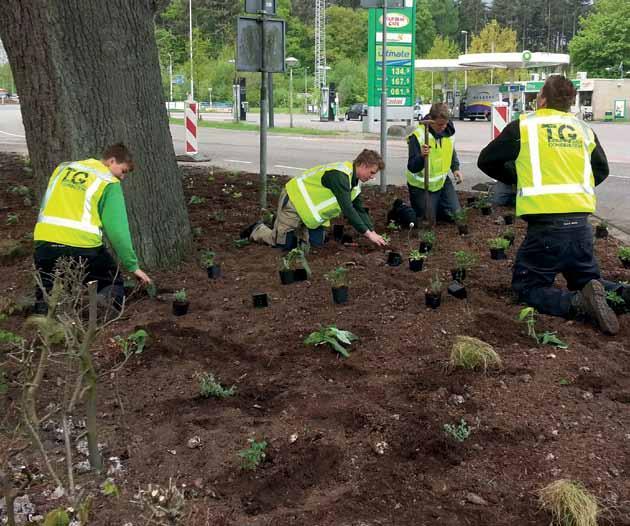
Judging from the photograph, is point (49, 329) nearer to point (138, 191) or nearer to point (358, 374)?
point (358, 374)

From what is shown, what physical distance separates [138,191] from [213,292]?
1196mm

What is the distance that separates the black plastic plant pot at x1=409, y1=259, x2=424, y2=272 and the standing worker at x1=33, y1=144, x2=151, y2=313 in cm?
220

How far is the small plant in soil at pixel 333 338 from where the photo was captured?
174 inches

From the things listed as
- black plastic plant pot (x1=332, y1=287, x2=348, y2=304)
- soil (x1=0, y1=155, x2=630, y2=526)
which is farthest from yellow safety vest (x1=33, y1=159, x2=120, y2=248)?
black plastic plant pot (x1=332, y1=287, x2=348, y2=304)

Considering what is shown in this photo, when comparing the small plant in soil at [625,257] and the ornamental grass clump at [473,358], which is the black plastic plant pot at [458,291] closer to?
the ornamental grass clump at [473,358]

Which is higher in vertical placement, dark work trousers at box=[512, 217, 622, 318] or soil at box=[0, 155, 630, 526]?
dark work trousers at box=[512, 217, 622, 318]

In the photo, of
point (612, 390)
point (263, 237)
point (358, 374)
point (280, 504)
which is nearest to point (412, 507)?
point (280, 504)

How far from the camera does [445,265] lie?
6.53 m

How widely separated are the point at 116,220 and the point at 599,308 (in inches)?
130

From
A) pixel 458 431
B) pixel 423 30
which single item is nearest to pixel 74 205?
pixel 458 431

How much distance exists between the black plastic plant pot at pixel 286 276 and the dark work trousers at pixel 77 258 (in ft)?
4.04

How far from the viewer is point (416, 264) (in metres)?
6.19

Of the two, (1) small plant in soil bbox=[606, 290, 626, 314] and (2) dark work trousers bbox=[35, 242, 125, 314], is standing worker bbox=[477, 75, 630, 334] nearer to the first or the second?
(1) small plant in soil bbox=[606, 290, 626, 314]

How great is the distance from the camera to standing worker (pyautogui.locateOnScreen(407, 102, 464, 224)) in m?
8.09
